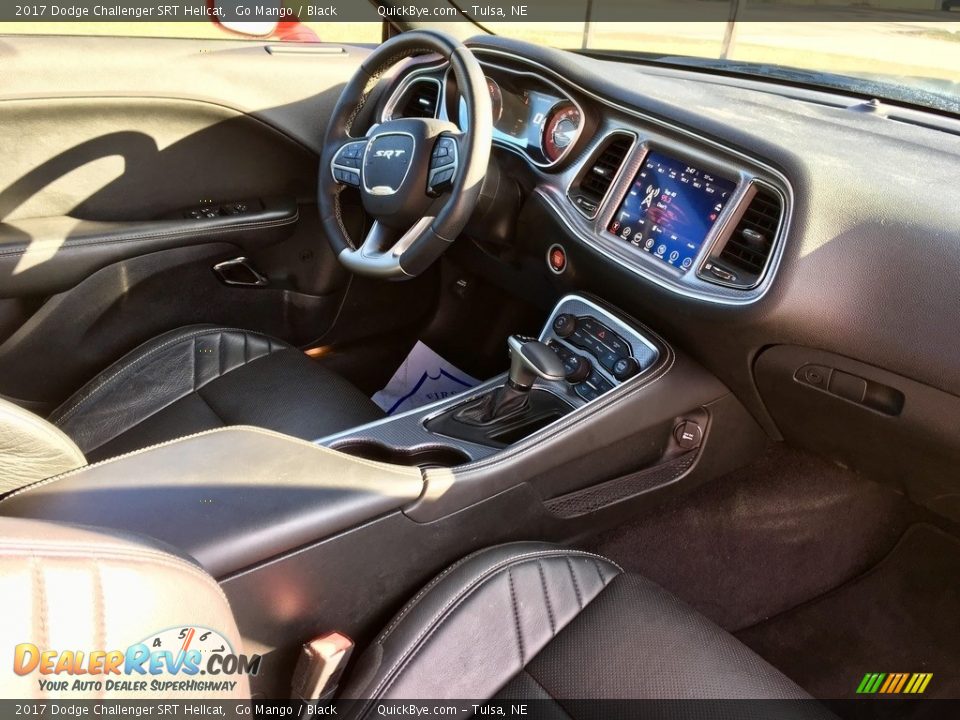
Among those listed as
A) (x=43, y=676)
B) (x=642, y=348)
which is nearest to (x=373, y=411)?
(x=642, y=348)

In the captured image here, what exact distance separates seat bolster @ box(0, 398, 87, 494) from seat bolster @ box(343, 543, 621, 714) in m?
0.43

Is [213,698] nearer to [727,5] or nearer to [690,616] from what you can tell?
[690,616]

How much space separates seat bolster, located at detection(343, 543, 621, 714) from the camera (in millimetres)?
1040

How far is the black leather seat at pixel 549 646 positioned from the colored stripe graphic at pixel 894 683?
0.62m

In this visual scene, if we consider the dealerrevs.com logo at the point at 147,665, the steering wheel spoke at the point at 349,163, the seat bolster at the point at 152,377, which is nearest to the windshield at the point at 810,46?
the steering wheel spoke at the point at 349,163

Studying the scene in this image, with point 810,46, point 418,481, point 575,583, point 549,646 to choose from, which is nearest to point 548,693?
point 549,646

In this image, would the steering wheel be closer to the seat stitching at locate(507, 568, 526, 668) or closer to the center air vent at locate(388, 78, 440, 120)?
the center air vent at locate(388, 78, 440, 120)

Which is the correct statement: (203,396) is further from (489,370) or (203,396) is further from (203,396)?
(489,370)

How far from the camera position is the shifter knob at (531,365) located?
1.49 metres

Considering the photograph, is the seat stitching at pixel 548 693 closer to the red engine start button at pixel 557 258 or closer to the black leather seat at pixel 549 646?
the black leather seat at pixel 549 646

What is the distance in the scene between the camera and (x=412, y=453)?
55.3 inches

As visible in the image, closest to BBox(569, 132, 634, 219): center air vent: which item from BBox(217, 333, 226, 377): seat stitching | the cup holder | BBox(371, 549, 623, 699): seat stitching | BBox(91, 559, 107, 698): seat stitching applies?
the cup holder

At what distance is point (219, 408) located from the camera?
64.5 inches

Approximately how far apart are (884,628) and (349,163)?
139cm
